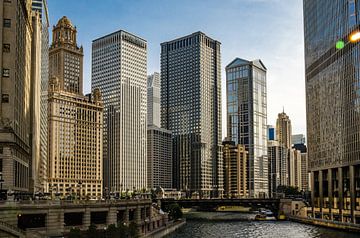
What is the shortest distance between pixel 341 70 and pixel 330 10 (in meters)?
22.7

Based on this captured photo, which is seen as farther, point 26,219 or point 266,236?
point 266,236

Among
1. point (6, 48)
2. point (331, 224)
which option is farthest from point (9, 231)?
point (331, 224)

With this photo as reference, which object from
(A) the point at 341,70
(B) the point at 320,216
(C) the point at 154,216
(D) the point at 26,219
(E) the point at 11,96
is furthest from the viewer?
(B) the point at 320,216

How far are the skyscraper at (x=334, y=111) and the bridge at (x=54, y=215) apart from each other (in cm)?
7351

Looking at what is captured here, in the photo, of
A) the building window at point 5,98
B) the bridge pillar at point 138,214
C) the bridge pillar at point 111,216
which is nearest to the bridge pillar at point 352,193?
the bridge pillar at point 138,214

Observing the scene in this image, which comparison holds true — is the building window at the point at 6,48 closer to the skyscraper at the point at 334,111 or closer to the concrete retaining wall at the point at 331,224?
the concrete retaining wall at the point at 331,224

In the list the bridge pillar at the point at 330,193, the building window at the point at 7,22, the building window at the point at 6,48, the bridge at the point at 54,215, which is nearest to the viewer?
the bridge at the point at 54,215

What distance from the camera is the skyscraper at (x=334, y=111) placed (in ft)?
500

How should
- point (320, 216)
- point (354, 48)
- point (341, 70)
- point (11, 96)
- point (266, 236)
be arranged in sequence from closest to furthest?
point (11, 96) → point (266, 236) → point (354, 48) → point (341, 70) → point (320, 216)

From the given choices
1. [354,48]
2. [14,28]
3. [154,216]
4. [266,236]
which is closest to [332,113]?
[354,48]

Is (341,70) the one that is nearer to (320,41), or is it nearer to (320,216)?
(320,41)

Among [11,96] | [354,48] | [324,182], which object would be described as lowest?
[324,182]

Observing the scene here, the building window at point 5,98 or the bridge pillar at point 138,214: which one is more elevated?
the building window at point 5,98

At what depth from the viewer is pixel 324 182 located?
18350 centimetres
